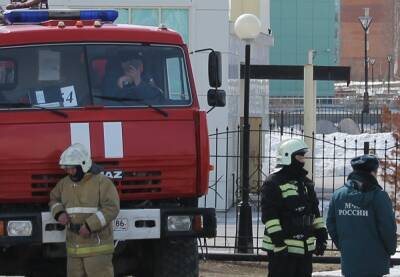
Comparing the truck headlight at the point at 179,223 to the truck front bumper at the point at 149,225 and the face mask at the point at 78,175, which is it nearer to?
the truck front bumper at the point at 149,225

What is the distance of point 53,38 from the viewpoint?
9977mm

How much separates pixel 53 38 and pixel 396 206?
8317 millimetres

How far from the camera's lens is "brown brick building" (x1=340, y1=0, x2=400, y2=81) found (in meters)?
111

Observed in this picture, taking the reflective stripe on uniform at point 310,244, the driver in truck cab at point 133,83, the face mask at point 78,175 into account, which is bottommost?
the reflective stripe on uniform at point 310,244

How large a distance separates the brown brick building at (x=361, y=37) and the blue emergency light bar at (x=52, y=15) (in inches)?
3817

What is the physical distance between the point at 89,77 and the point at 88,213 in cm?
145

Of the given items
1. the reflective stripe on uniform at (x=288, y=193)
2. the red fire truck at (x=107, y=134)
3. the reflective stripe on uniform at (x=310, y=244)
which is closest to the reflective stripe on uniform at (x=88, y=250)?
the red fire truck at (x=107, y=134)

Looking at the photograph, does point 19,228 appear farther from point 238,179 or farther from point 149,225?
point 238,179

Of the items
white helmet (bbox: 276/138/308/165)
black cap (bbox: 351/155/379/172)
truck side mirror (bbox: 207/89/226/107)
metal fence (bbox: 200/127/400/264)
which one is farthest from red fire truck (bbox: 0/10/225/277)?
metal fence (bbox: 200/127/400/264)

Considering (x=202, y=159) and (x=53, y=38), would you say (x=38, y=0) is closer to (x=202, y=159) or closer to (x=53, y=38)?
(x=53, y=38)

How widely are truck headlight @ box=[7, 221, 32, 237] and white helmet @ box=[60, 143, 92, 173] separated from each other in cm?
67

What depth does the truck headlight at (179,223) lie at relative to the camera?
9727 millimetres

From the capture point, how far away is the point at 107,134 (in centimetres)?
963

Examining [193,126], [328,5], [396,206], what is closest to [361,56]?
[328,5]
